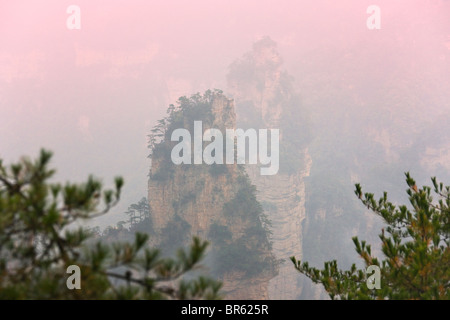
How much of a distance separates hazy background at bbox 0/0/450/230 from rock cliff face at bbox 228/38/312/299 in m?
15.6

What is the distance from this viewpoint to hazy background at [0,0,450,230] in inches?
1774

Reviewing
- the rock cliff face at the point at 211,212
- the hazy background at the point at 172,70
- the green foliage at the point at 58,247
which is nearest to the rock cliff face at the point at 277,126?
the rock cliff face at the point at 211,212

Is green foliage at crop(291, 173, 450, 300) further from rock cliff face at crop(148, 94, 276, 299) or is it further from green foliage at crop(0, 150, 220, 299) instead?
rock cliff face at crop(148, 94, 276, 299)

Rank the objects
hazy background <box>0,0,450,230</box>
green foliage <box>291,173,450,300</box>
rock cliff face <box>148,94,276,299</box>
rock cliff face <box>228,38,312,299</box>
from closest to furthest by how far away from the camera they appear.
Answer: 1. green foliage <box>291,173,450,300</box>
2. rock cliff face <box>148,94,276,299</box>
3. rock cliff face <box>228,38,312,299</box>
4. hazy background <box>0,0,450,230</box>

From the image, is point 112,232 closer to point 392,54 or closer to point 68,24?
point 68,24

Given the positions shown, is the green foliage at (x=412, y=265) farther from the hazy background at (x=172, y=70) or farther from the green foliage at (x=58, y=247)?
the hazy background at (x=172, y=70)

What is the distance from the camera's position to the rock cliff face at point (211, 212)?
1739cm

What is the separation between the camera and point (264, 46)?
33.7 metres

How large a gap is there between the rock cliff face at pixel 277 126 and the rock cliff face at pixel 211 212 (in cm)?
1031

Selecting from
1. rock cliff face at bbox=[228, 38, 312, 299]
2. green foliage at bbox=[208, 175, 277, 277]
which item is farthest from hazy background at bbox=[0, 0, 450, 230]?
green foliage at bbox=[208, 175, 277, 277]

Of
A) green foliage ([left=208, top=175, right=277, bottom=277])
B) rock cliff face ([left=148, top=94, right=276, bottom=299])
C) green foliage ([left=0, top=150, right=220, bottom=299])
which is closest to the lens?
green foliage ([left=0, top=150, right=220, bottom=299])

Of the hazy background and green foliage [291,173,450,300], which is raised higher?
the hazy background

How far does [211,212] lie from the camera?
1797cm
